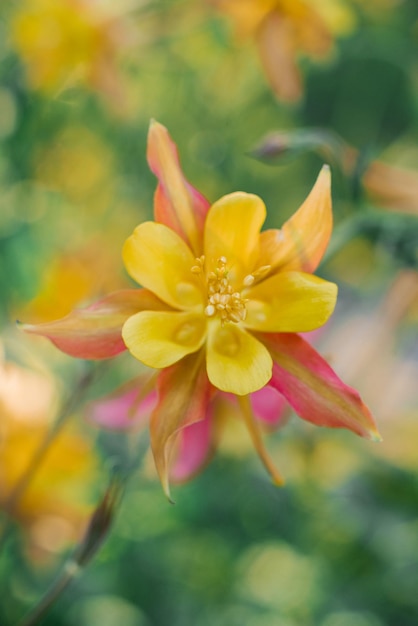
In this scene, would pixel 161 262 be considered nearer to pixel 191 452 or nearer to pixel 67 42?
pixel 191 452

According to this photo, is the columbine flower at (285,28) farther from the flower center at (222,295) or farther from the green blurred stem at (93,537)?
the green blurred stem at (93,537)

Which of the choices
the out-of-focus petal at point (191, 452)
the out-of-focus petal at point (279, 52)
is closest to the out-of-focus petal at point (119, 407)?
the out-of-focus petal at point (191, 452)

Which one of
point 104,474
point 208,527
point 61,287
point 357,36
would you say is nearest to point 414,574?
point 208,527

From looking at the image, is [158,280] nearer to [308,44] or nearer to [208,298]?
[208,298]

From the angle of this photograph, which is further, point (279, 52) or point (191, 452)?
point (279, 52)

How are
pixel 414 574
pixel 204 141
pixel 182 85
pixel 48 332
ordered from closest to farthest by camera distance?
pixel 48 332
pixel 414 574
pixel 204 141
pixel 182 85

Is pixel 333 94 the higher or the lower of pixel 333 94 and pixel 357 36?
the lower

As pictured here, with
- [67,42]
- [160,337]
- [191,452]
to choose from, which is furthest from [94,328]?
[67,42]
